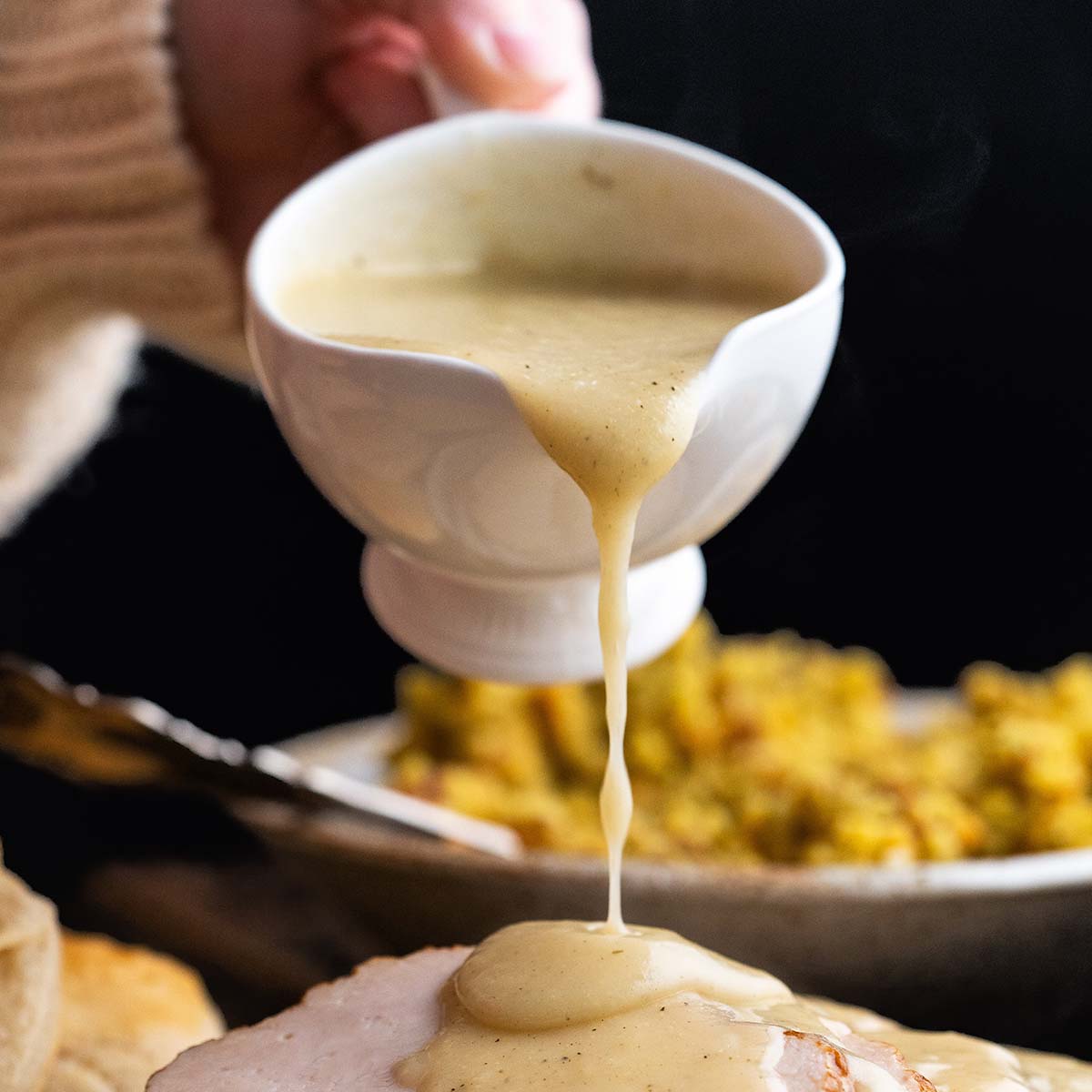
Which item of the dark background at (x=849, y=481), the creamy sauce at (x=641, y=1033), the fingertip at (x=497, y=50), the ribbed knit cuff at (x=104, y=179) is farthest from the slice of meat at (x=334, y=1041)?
the dark background at (x=849, y=481)

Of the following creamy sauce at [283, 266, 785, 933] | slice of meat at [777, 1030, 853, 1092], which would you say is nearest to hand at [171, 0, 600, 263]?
creamy sauce at [283, 266, 785, 933]

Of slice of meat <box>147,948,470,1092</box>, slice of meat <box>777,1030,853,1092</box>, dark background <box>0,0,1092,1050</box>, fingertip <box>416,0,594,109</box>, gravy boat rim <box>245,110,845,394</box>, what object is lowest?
dark background <box>0,0,1092,1050</box>

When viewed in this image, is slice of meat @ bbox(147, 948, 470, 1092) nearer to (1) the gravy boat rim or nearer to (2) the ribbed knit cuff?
(1) the gravy boat rim

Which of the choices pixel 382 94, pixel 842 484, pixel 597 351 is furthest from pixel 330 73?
pixel 842 484

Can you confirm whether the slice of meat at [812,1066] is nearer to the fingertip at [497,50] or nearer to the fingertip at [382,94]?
the fingertip at [497,50]

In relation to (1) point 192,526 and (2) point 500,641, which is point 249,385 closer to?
(1) point 192,526

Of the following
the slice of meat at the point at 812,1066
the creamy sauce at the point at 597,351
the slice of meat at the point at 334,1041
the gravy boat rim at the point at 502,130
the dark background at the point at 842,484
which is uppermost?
the gravy boat rim at the point at 502,130
